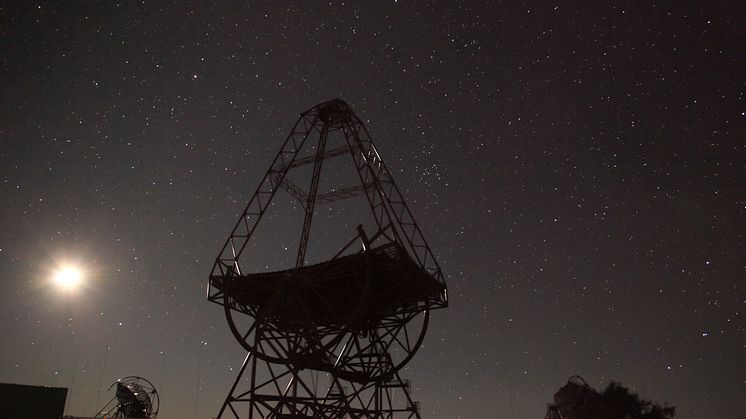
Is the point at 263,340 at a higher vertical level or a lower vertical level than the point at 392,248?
lower

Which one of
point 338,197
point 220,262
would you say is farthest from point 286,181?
point 220,262

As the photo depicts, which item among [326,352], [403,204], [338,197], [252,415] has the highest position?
[338,197]

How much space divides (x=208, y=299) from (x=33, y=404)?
50.5 feet

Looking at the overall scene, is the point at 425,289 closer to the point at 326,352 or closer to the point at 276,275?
the point at 326,352

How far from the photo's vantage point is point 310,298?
2553 centimetres

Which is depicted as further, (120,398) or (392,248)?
(120,398)

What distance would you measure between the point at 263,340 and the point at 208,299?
338 centimetres

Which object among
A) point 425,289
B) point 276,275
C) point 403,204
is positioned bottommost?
point 425,289

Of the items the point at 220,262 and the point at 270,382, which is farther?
the point at 220,262

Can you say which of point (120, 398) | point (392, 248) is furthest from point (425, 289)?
point (120, 398)

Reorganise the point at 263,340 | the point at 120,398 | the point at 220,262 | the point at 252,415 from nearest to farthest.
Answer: the point at 252,415 → the point at 263,340 → the point at 220,262 → the point at 120,398

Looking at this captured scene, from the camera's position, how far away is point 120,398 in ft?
132

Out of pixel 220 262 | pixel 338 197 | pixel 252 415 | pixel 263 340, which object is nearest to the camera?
pixel 252 415

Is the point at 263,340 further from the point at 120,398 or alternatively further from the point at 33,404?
the point at 120,398
